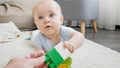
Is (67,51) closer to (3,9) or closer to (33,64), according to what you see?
(33,64)

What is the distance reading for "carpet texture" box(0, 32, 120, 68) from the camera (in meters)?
1.15

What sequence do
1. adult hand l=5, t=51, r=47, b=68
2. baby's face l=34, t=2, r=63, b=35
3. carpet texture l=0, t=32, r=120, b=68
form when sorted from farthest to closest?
carpet texture l=0, t=32, r=120, b=68, baby's face l=34, t=2, r=63, b=35, adult hand l=5, t=51, r=47, b=68

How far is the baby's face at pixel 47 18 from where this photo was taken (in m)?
0.90

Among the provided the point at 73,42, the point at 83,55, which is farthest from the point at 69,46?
the point at 83,55

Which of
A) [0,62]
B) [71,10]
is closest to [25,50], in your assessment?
[0,62]

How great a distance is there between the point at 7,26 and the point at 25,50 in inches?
19.0

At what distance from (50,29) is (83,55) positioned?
0.49 metres

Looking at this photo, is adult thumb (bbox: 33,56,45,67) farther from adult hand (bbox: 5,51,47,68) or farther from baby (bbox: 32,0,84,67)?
baby (bbox: 32,0,84,67)

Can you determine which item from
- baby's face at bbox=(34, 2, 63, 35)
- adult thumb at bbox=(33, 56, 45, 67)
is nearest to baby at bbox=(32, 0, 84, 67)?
baby's face at bbox=(34, 2, 63, 35)

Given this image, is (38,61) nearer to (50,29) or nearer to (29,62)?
(29,62)

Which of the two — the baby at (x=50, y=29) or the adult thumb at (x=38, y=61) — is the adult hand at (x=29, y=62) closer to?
the adult thumb at (x=38, y=61)

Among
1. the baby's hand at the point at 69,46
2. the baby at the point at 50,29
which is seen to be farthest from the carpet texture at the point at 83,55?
the baby's hand at the point at 69,46

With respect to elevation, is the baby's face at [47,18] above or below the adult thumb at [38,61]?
above

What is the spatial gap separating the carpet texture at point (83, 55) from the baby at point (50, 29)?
0.21 m
